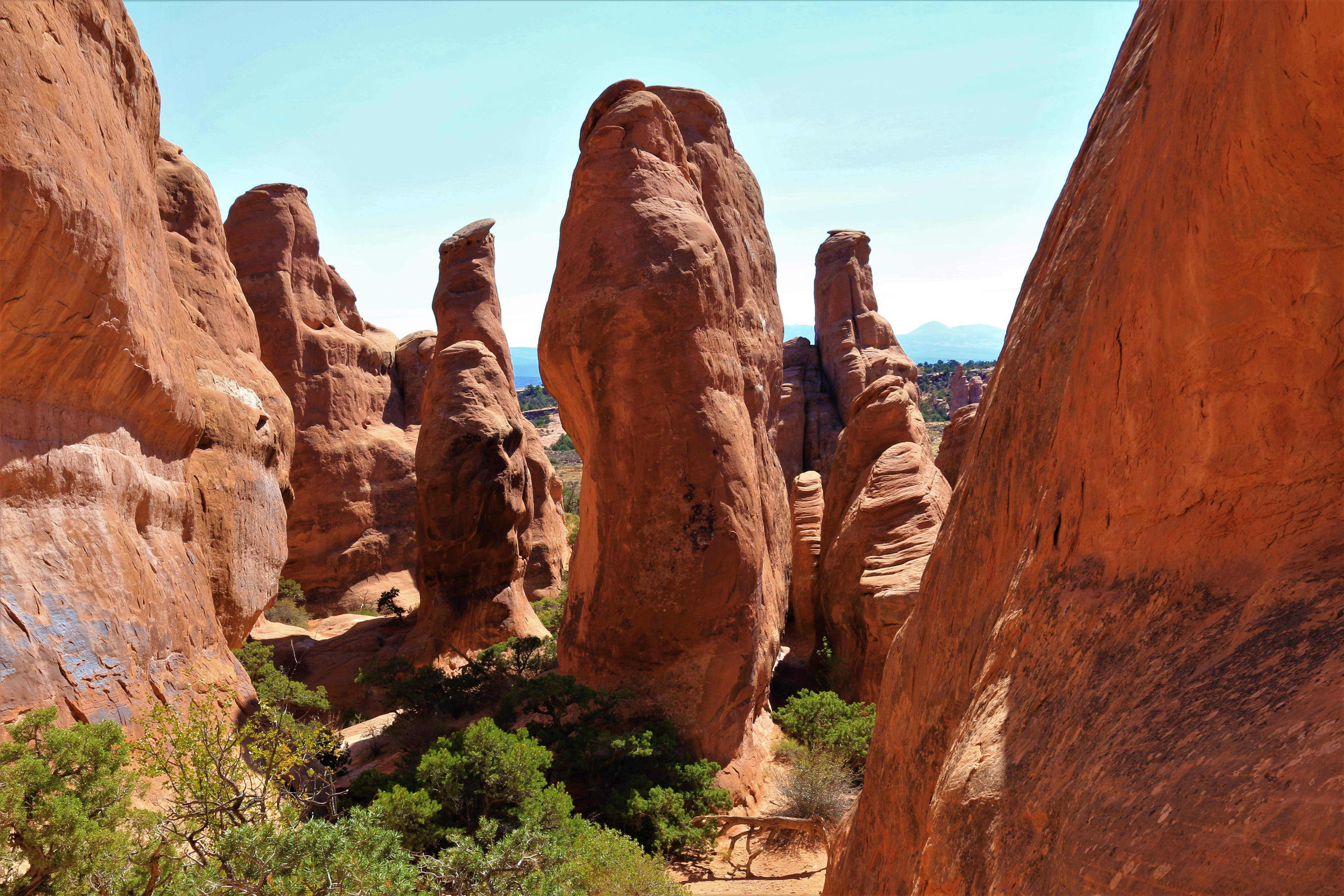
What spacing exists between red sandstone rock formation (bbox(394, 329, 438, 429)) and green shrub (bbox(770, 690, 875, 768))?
61.8 feet

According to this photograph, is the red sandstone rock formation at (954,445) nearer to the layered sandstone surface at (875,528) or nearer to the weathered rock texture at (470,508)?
the layered sandstone surface at (875,528)


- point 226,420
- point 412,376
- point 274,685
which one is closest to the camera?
point 226,420

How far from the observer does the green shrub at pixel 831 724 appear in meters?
10.9

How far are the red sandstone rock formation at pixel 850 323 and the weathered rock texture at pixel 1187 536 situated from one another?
30207mm

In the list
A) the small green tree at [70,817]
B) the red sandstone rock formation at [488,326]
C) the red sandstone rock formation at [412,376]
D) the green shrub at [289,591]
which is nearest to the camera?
the small green tree at [70,817]

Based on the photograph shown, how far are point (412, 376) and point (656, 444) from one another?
19.6 m

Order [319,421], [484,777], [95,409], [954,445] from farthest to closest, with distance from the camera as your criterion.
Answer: [319,421] < [954,445] < [484,777] < [95,409]

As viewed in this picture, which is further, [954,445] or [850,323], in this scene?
[850,323]

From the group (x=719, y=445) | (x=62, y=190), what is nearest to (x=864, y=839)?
(x=719, y=445)

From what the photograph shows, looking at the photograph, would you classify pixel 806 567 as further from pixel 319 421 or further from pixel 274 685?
pixel 319 421

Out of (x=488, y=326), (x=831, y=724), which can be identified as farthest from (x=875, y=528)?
(x=488, y=326)

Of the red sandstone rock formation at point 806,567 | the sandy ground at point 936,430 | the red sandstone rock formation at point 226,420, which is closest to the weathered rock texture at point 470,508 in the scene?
the red sandstone rock formation at point 226,420

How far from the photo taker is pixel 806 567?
16.4 metres

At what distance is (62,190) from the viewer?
21.5 feet
